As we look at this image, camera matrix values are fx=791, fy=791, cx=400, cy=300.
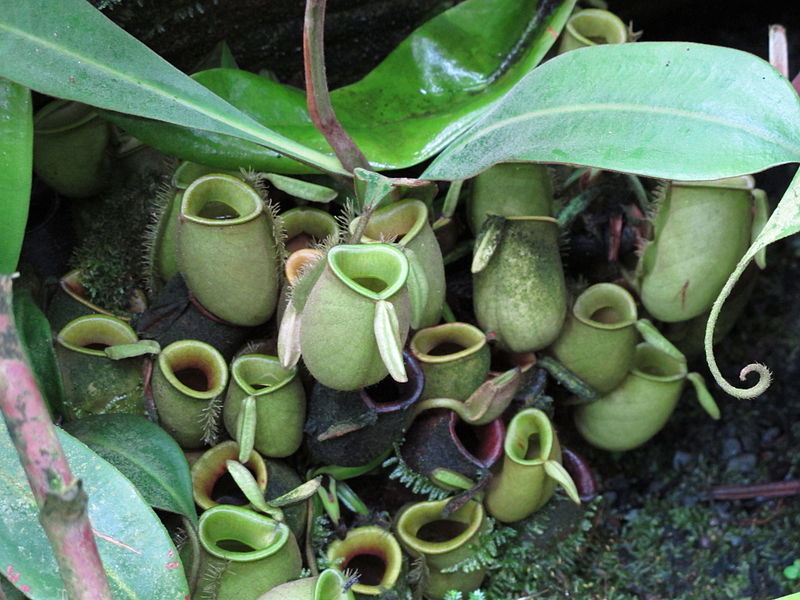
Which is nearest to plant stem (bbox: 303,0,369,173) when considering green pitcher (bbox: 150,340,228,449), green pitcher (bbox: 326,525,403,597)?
green pitcher (bbox: 150,340,228,449)

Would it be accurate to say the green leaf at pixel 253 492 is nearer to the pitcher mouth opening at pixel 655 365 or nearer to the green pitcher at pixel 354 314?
the green pitcher at pixel 354 314

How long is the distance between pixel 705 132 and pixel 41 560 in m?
0.99

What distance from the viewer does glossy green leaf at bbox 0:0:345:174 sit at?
3.65 feet

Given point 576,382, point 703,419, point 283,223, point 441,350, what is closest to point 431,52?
point 283,223

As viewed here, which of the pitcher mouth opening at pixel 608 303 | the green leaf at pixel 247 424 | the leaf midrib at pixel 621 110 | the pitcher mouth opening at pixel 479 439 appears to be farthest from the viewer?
the pitcher mouth opening at pixel 608 303

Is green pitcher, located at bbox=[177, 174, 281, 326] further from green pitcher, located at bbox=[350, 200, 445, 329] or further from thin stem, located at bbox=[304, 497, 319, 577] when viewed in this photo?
thin stem, located at bbox=[304, 497, 319, 577]

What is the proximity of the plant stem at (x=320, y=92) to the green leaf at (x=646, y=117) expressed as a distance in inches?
5.7

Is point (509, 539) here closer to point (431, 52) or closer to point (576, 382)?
point (576, 382)

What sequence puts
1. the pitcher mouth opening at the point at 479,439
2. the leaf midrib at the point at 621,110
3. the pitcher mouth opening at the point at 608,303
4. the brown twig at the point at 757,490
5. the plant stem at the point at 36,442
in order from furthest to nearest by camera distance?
the brown twig at the point at 757,490, the pitcher mouth opening at the point at 608,303, the pitcher mouth opening at the point at 479,439, the leaf midrib at the point at 621,110, the plant stem at the point at 36,442

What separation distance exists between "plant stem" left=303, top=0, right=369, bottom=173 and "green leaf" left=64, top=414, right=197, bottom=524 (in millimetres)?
510

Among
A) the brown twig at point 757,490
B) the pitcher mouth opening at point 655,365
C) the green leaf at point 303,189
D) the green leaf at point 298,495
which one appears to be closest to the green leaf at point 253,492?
the green leaf at point 298,495

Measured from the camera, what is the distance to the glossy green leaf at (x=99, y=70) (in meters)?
1.11

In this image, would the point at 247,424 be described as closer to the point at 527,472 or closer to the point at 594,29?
the point at 527,472

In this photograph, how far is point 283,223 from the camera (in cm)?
131
